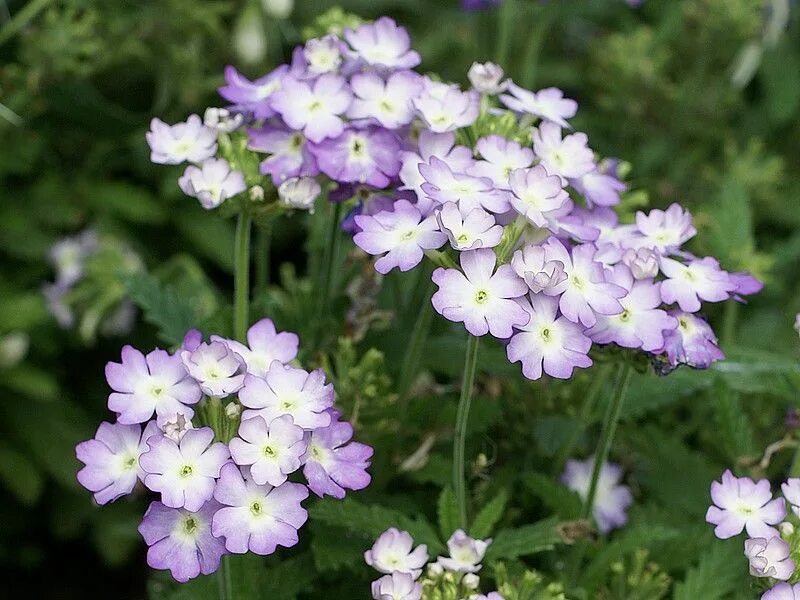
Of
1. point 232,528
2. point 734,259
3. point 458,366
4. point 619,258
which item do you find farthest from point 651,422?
point 232,528

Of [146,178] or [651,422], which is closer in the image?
[651,422]

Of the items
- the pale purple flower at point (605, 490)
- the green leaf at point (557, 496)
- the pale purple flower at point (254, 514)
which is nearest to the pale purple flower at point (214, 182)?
the pale purple flower at point (254, 514)

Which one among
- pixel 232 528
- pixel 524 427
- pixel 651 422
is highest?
pixel 232 528

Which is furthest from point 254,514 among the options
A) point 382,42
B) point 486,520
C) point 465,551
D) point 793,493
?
point 382,42

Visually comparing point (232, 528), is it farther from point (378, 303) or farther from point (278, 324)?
point (378, 303)

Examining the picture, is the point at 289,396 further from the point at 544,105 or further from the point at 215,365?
the point at 544,105

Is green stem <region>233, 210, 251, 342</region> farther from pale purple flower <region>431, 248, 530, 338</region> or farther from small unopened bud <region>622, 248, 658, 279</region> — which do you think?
small unopened bud <region>622, 248, 658, 279</region>
